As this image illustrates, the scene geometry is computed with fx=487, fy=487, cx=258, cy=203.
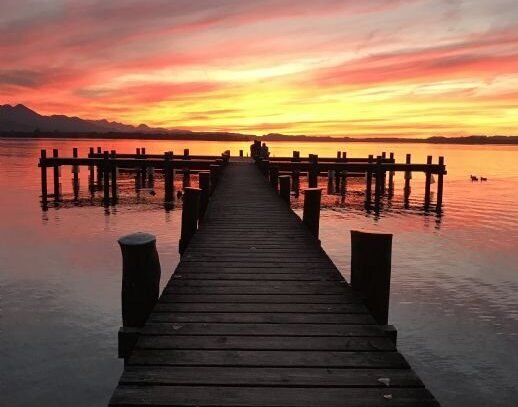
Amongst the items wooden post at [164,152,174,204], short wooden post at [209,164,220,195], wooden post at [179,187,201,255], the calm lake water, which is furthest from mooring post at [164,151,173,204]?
wooden post at [179,187,201,255]

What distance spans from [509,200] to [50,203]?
3164cm

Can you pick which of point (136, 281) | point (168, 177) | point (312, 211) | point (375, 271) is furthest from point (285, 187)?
point (168, 177)

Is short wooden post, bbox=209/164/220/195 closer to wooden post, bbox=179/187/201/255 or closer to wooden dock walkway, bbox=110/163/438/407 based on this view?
wooden post, bbox=179/187/201/255

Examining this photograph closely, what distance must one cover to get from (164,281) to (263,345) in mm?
10105

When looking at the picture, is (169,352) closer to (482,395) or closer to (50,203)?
(482,395)

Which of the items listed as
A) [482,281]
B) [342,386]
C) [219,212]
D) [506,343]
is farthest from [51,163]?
[342,386]

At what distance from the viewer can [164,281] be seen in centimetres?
1427

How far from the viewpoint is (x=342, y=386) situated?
153 inches

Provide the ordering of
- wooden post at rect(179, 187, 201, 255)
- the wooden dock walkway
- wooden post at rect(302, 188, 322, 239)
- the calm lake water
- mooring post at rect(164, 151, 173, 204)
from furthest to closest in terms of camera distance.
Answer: mooring post at rect(164, 151, 173, 204)
wooden post at rect(302, 188, 322, 239)
wooden post at rect(179, 187, 201, 255)
the calm lake water
the wooden dock walkway

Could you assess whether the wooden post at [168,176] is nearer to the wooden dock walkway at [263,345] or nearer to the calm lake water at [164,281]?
the calm lake water at [164,281]

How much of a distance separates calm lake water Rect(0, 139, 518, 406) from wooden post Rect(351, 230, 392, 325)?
337cm

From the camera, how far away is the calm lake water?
335 inches

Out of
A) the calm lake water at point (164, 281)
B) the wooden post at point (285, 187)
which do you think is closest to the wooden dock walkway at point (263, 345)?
the calm lake water at point (164, 281)

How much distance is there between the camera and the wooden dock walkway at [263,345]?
12.3ft
